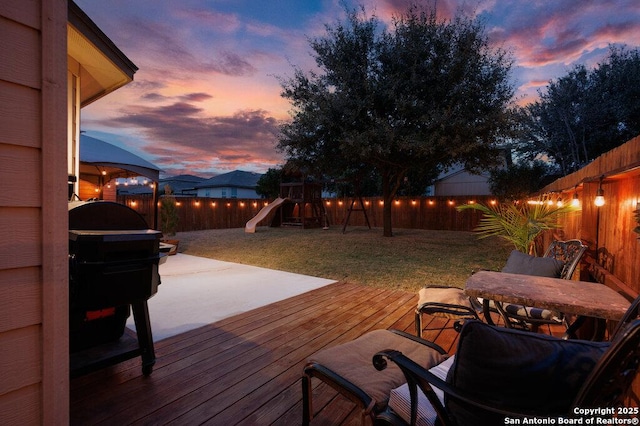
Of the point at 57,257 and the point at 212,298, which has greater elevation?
the point at 57,257

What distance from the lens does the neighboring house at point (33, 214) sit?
3.82 ft

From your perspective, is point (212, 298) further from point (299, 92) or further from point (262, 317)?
point (299, 92)

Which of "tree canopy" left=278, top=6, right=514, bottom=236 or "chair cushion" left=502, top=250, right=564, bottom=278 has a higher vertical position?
"tree canopy" left=278, top=6, right=514, bottom=236

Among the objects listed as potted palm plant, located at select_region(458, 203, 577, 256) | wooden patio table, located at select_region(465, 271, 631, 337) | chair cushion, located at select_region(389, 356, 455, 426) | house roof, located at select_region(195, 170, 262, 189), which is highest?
house roof, located at select_region(195, 170, 262, 189)

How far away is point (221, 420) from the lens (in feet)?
6.07

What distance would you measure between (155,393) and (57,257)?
140 cm

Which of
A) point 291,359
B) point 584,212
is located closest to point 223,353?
point 291,359

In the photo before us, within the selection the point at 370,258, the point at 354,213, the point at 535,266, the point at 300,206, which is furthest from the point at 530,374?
the point at 354,213

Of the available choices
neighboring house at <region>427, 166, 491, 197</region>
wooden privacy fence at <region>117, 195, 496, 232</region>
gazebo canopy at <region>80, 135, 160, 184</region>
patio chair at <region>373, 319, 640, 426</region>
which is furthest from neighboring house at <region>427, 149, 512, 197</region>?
patio chair at <region>373, 319, 640, 426</region>

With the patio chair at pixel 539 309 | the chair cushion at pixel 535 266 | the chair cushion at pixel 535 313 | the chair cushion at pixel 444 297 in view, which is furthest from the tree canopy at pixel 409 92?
the chair cushion at pixel 535 313

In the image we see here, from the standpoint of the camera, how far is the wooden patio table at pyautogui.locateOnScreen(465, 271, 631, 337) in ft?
5.89

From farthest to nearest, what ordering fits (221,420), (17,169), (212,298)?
(212,298), (221,420), (17,169)

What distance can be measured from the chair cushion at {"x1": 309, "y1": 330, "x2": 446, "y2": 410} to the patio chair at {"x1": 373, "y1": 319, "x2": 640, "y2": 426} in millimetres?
595

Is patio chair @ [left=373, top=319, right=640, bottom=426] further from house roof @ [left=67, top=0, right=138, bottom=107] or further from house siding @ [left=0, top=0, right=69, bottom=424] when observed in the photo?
house roof @ [left=67, top=0, right=138, bottom=107]
